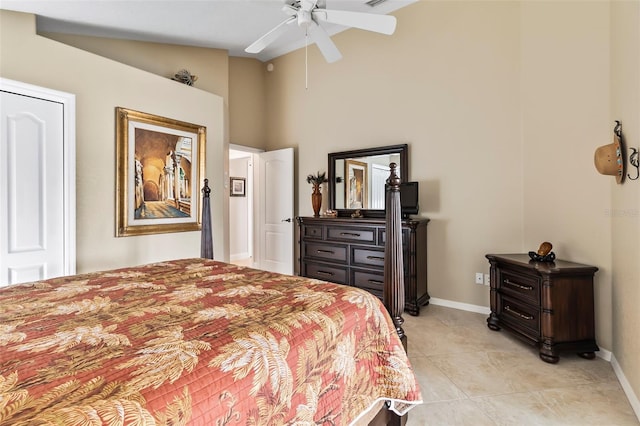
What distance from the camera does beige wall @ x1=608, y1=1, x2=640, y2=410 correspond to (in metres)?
1.85

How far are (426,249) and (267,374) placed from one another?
3182 mm

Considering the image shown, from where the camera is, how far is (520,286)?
104 inches

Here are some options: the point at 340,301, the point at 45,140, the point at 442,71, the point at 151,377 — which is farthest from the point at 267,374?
the point at 442,71

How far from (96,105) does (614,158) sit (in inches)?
167

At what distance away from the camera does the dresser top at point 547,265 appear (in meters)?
2.35

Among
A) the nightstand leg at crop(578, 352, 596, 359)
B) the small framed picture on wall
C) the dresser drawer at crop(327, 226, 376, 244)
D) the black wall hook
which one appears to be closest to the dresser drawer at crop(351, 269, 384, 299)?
the dresser drawer at crop(327, 226, 376, 244)

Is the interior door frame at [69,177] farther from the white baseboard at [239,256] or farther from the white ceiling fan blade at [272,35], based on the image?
the white baseboard at [239,256]

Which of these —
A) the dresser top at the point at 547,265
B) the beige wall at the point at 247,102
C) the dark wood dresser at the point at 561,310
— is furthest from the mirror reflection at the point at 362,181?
the dark wood dresser at the point at 561,310

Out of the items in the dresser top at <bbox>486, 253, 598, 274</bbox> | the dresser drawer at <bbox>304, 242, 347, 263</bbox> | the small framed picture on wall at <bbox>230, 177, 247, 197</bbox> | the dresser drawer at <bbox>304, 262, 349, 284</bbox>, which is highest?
the small framed picture on wall at <bbox>230, 177, 247, 197</bbox>

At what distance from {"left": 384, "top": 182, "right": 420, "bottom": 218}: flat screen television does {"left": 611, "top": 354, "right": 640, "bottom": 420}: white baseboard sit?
6.60 ft

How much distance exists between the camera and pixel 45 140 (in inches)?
109

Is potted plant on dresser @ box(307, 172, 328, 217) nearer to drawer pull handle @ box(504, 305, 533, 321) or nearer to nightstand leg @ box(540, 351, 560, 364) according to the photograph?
drawer pull handle @ box(504, 305, 533, 321)

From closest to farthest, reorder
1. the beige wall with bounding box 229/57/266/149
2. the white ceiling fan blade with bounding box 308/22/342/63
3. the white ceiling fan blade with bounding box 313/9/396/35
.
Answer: the white ceiling fan blade with bounding box 313/9/396/35 → the white ceiling fan blade with bounding box 308/22/342/63 → the beige wall with bounding box 229/57/266/149

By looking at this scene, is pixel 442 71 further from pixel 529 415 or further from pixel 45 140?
pixel 45 140
